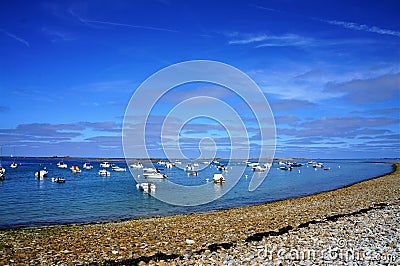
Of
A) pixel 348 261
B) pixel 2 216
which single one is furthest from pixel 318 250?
pixel 2 216

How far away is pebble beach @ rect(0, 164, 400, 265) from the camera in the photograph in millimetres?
10492

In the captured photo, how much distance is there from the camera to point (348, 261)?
31.8ft

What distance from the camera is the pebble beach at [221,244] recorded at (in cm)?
1049

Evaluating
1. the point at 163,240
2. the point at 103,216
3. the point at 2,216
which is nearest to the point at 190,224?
the point at 163,240

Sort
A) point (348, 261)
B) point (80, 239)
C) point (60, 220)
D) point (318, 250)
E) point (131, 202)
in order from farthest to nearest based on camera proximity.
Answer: point (131, 202)
point (60, 220)
point (80, 239)
point (318, 250)
point (348, 261)

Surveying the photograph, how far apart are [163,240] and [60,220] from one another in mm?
14695

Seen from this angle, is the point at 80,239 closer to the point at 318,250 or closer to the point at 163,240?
the point at 163,240

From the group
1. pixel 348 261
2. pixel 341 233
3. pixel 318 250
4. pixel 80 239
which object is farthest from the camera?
pixel 80 239

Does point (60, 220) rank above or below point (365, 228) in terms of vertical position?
below

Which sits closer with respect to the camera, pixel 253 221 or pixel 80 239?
pixel 80 239

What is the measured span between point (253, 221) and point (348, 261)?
1058 centimetres

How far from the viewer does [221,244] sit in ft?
43.9

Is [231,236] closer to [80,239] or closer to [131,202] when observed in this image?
[80,239]

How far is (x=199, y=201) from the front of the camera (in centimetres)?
3884
